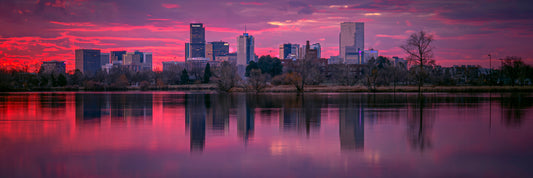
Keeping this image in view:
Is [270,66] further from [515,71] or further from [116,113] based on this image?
[116,113]

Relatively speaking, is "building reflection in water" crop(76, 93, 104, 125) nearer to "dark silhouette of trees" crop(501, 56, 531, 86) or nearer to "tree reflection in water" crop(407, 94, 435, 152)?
"tree reflection in water" crop(407, 94, 435, 152)

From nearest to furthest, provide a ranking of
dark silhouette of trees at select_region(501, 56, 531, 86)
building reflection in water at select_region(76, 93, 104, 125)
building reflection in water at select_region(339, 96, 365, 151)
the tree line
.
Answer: building reflection in water at select_region(339, 96, 365, 151)
building reflection in water at select_region(76, 93, 104, 125)
the tree line
dark silhouette of trees at select_region(501, 56, 531, 86)

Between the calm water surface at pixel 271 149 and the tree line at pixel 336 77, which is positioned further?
the tree line at pixel 336 77

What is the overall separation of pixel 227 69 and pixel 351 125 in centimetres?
5517

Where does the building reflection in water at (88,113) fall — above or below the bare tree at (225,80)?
below

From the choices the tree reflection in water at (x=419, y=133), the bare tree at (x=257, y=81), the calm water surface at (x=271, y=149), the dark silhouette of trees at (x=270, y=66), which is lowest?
the calm water surface at (x=271, y=149)

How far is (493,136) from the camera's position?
46.5ft

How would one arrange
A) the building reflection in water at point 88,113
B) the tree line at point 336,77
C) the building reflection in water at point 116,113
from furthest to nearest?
the tree line at point 336,77, the building reflection in water at point 116,113, the building reflection in water at point 88,113

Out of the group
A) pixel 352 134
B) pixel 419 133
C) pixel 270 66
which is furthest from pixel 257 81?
pixel 419 133

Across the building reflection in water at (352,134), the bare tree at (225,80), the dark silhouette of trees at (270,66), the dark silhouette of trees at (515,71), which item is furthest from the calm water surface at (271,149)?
the dark silhouette of trees at (270,66)

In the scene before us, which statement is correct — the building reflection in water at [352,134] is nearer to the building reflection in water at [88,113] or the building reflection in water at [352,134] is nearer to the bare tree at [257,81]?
the building reflection in water at [88,113]

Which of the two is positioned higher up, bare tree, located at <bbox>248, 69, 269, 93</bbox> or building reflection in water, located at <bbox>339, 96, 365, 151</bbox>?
bare tree, located at <bbox>248, 69, 269, 93</bbox>

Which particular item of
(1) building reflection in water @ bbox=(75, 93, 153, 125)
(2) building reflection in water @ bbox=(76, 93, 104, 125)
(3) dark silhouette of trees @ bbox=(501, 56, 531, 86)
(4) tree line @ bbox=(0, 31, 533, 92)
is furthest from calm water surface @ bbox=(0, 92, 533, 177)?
(3) dark silhouette of trees @ bbox=(501, 56, 531, 86)

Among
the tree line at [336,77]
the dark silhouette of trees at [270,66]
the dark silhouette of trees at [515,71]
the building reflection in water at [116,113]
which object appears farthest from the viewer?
the dark silhouette of trees at [270,66]
